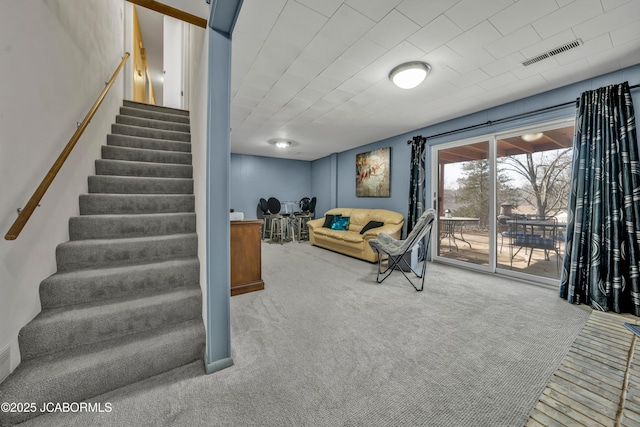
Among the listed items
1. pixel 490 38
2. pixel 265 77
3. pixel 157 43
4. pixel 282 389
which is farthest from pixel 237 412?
pixel 157 43

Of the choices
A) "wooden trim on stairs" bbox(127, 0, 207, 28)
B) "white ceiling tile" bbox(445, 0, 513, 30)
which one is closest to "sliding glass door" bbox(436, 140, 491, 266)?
"white ceiling tile" bbox(445, 0, 513, 30)

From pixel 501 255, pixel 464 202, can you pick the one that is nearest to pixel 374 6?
pixel 464 202

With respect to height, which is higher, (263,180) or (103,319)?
(263,180)

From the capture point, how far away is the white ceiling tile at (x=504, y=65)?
2311 millimetres

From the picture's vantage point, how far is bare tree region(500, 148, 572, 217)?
10.0ft

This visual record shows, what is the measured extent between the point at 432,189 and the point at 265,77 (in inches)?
131

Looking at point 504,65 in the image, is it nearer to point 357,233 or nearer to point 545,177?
point 545,177

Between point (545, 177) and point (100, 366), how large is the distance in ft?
16.0

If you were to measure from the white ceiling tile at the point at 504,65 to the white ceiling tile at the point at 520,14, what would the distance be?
44 centimetres

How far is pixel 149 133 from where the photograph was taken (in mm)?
3201

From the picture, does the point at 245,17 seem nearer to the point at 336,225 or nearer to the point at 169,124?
the point at 169,124

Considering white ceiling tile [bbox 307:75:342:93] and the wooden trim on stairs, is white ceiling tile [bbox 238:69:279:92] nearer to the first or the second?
white ceiling tile [bbox 307:75:342:93]

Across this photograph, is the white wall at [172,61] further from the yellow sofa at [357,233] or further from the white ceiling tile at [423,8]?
the white ceiling tile at [423,8]

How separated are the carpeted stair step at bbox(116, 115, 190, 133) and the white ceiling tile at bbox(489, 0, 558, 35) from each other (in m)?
3.86
